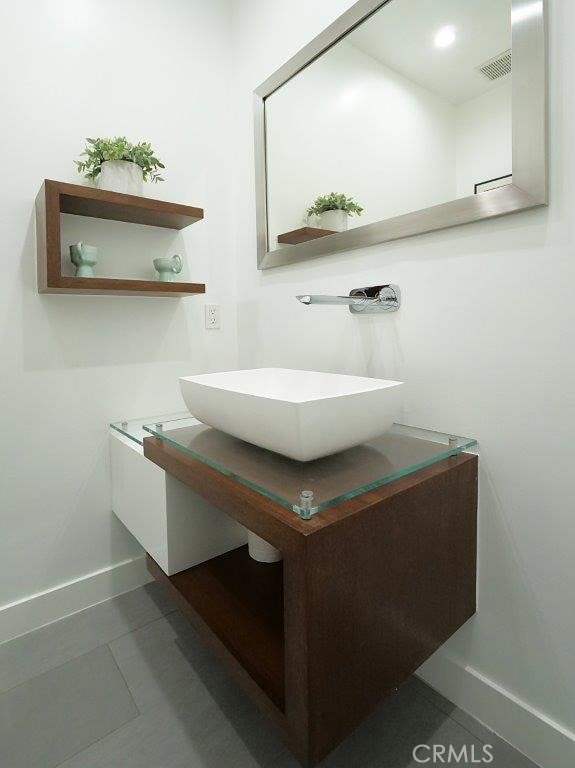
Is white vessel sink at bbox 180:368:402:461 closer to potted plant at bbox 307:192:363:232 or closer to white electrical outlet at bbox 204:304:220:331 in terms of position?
potted plant at bbox 307:192:363:232

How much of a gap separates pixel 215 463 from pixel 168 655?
31.6 inches

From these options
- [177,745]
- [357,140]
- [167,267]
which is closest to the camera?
[177,745]

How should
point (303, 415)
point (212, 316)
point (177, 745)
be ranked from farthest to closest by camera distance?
point (212, 316)
point (177, 745)
point (303, 415)

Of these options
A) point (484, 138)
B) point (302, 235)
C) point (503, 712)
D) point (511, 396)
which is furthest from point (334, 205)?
point (503, 712)

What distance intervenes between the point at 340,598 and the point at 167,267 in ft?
4.17

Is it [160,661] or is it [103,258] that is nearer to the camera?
[160,661]

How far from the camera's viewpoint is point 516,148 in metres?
0.92

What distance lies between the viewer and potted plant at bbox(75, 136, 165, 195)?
4.43 feet

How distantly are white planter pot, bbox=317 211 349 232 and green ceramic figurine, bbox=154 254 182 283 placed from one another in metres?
0.55

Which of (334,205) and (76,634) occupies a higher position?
(334,205)

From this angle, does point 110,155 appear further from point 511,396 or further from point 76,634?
point 76,634

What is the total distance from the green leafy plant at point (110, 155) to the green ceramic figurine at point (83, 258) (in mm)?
254

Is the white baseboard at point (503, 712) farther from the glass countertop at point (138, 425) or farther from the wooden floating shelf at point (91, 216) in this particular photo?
the wooden floating shelf at point (91, 216)

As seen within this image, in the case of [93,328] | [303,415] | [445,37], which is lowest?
[303,415]
